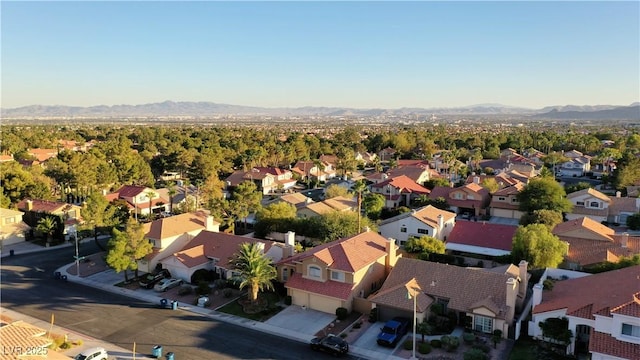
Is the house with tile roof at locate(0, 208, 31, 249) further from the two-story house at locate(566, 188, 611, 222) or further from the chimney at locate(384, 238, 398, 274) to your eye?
the two-story house at locate(566, 188, 611, 222)

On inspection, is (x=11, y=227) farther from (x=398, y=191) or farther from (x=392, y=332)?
(x=398, y=191)

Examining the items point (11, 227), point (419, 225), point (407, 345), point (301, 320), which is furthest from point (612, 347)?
point (11, 227)

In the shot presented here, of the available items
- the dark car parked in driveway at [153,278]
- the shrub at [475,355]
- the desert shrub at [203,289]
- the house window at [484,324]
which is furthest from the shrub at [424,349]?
the dark car parked in driveway at [153,278]

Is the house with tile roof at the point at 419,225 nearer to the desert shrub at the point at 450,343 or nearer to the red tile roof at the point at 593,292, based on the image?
the red tile roof at the point at 593,292

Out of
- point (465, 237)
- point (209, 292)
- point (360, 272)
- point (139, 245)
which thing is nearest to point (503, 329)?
point (360, 272)

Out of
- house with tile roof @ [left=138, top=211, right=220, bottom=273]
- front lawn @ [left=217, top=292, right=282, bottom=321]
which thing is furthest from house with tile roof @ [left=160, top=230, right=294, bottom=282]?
front lawn @ [left=217, top=292, right=282, bottom=321]

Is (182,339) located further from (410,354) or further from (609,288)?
(609,288)
